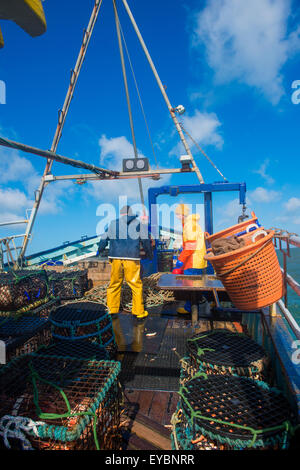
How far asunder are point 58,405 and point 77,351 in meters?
0.76

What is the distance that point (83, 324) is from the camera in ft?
9.72

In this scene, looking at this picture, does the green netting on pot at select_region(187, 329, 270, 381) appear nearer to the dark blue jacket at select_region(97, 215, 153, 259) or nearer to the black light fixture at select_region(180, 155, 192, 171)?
the dark blue jacket at select_region(97, 215, 153, 259)

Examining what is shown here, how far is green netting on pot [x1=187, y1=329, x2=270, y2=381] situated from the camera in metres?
2.21

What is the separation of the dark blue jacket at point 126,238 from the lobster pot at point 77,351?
2.40 metres

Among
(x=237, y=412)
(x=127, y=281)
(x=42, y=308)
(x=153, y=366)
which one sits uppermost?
(x=127, y=281)

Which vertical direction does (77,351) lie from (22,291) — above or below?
below

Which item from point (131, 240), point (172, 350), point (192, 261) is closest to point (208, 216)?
point (192, 261)

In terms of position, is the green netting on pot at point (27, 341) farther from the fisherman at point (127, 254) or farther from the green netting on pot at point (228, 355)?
the fisherman at point (127, 254)

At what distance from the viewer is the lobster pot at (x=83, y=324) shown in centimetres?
300

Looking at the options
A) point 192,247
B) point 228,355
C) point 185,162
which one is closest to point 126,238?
point 192,247

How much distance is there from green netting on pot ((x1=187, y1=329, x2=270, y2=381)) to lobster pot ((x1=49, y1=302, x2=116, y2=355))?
3.87ft

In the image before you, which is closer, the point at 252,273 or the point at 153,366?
the point at 252,273

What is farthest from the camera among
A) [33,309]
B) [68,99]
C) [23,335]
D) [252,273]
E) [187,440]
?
[68,99]

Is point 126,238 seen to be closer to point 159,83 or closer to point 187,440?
point 187,440
